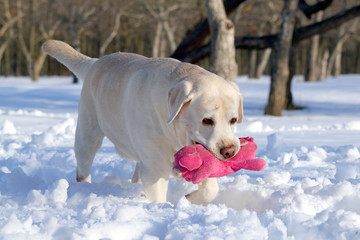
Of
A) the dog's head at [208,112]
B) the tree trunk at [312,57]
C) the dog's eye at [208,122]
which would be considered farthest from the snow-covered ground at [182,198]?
the tree trunk at [312,57]

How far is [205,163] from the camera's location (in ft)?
9.21

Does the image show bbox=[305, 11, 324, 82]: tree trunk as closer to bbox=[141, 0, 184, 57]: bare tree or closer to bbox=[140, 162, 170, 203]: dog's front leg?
bbox=[141, 0, 184, 57]: bare tree

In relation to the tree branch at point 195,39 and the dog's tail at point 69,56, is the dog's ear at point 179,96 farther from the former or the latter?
the tree branch at point 195,39

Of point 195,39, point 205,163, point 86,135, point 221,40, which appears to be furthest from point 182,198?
point 195,39

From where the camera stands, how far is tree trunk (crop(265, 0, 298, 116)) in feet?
35.3

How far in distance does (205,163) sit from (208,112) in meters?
0.29

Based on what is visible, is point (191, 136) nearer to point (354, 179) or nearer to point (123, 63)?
point (123, 63)

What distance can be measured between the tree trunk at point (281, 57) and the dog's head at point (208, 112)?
830 cm

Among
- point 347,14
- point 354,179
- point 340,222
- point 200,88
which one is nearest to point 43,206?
point 200,88

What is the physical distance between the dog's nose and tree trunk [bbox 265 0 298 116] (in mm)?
8523

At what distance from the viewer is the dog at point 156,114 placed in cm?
283

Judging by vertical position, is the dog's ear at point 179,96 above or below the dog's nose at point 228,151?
above

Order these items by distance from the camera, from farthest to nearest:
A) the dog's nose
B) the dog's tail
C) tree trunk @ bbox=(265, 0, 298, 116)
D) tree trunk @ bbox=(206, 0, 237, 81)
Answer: tree trunk @ bbox=(265, 0, 298, 116) → tree trunk @ bbox=(206, 0, 237, 81) → the dog's tail → the dog's nose

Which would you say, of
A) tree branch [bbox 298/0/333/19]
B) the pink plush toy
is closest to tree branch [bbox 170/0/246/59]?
tree branch [bbox 298/0/333/19]
